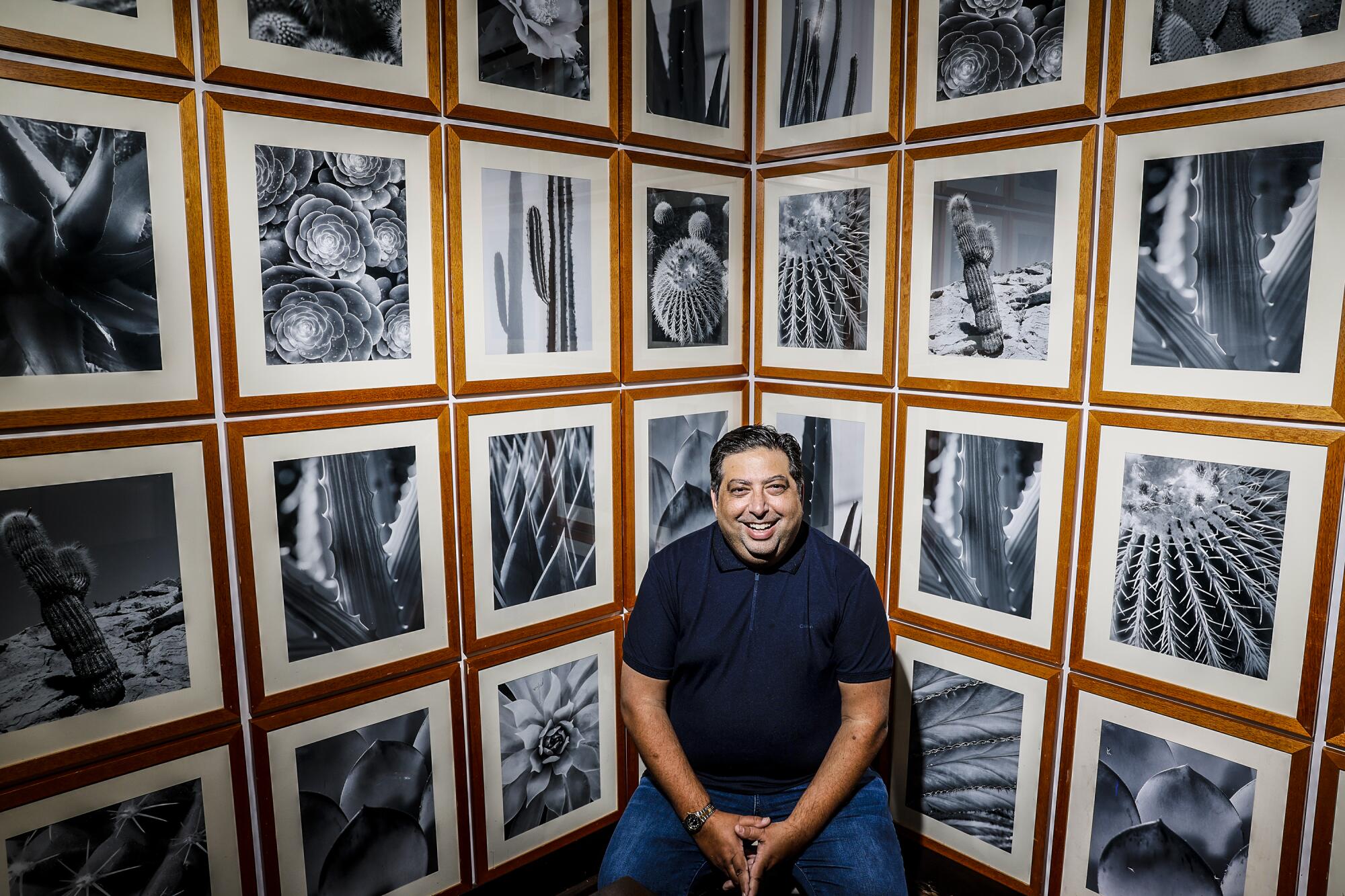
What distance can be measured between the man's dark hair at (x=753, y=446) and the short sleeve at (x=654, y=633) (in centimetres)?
27

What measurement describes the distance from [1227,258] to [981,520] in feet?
2.64

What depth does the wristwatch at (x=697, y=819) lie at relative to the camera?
6.10 ft

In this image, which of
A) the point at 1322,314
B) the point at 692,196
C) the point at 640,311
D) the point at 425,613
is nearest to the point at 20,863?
the point at 425,613

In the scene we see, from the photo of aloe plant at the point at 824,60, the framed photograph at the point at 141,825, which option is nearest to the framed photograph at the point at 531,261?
the photo of aloe plant at the point at 824,60

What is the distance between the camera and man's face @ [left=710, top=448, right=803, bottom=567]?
193 centimetres

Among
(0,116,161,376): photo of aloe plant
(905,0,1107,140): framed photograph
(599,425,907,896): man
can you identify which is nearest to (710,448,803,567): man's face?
(599,425,907,896): man

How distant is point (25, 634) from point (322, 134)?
112 cm

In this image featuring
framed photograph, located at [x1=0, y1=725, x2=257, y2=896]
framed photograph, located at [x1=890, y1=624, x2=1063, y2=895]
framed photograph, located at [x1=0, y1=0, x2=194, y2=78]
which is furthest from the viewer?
framed photograph, located at [x1=890, y1=624, x2=1063, y2=895]

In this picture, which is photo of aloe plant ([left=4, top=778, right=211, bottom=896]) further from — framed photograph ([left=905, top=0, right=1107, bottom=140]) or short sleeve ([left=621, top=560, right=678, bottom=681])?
framed photograph ([left=905, top=0, right=1107, bottom=140])

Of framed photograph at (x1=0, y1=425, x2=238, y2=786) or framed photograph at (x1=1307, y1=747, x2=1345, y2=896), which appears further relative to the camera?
framed photograph at (x1=1307, y1=747, x2=1345, y2=896)

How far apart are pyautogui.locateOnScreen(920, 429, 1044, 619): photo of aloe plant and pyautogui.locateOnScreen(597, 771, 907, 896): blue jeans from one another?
1.91 feet

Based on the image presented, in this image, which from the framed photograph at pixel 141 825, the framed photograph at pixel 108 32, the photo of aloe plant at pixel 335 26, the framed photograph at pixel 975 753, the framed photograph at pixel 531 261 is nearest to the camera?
the framed photograph at pixel 108 32

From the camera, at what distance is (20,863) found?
1.58 meters

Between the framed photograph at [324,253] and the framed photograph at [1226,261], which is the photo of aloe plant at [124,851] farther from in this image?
the framed photograph at [1226,261]
